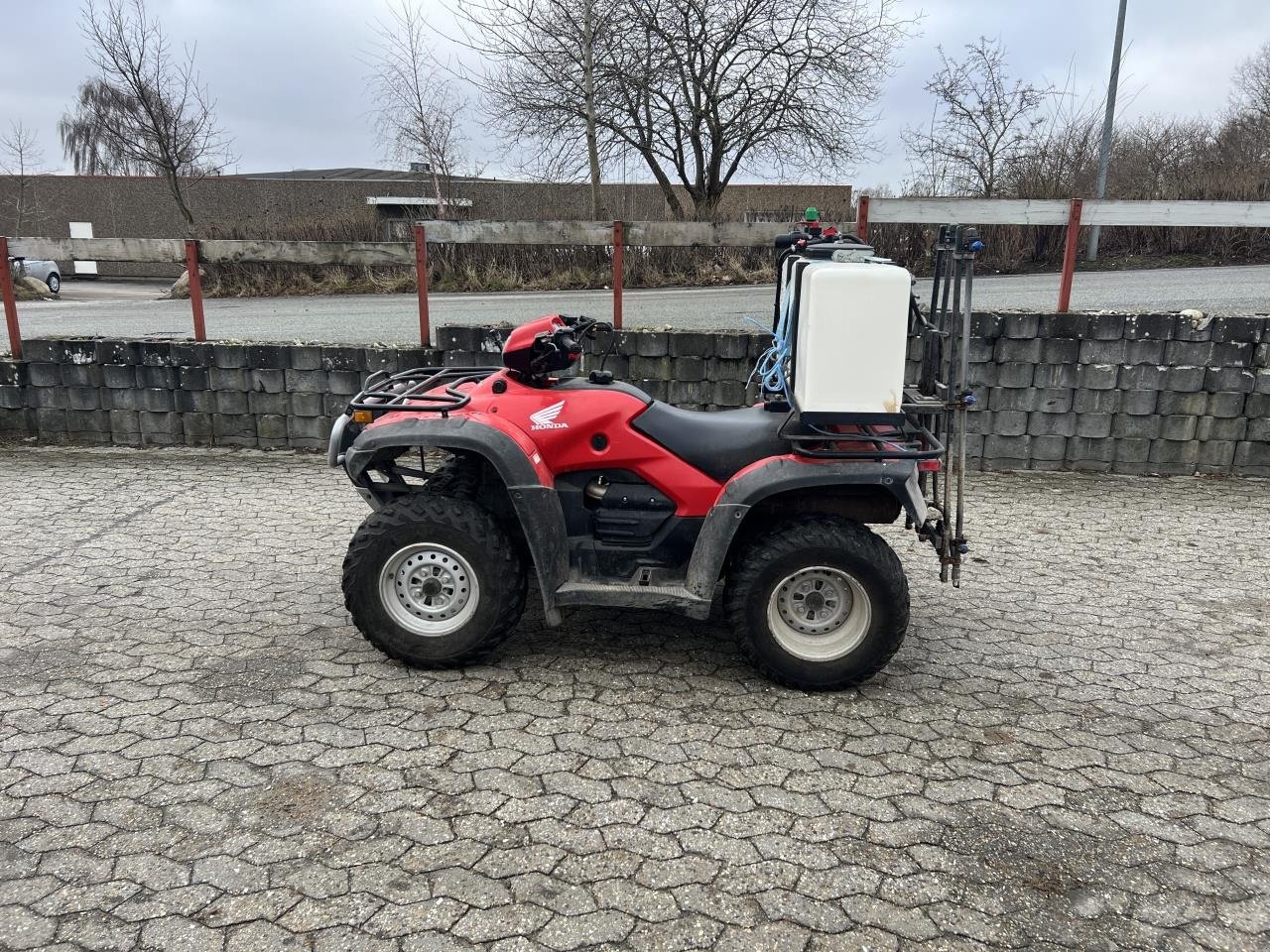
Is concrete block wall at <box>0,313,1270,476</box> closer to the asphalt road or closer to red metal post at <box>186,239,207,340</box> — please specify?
red metal post at <box>186,239,207,340</box>

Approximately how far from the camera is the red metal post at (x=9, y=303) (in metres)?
7.68

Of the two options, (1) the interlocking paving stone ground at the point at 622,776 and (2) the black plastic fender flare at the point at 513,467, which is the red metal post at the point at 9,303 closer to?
(1) the interlocking paving stone ground at the point at 622,776

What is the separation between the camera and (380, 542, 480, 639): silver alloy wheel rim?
379 centimetres

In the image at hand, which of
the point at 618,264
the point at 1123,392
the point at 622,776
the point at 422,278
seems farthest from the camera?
the point at 422,278

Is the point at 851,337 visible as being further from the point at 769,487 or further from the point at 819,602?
the point at 819,602

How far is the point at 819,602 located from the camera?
3.73 metres

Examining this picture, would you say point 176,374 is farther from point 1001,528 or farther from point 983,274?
point 983,274

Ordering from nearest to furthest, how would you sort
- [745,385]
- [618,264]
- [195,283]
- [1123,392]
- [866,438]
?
[866,438] < [745,385] < [1123,392] < [618,264] < [195,283]

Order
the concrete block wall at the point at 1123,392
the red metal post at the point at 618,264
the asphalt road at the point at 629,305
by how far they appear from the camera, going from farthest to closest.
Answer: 1. the asphalt road at the point at 629,305
2. the red metal post at the point at 618,264
3. the concrete block wall at the point at 1123,392

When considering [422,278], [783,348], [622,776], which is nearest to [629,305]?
[422,278]

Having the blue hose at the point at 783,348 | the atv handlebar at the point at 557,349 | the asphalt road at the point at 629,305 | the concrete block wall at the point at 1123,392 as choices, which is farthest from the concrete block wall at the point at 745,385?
the atv handlebar at the point at 557,349

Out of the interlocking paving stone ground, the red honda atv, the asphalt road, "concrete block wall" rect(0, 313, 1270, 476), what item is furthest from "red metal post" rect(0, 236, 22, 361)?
the red honda atv

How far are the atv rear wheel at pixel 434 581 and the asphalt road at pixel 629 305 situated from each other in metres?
4.82

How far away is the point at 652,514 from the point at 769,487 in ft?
1.73
